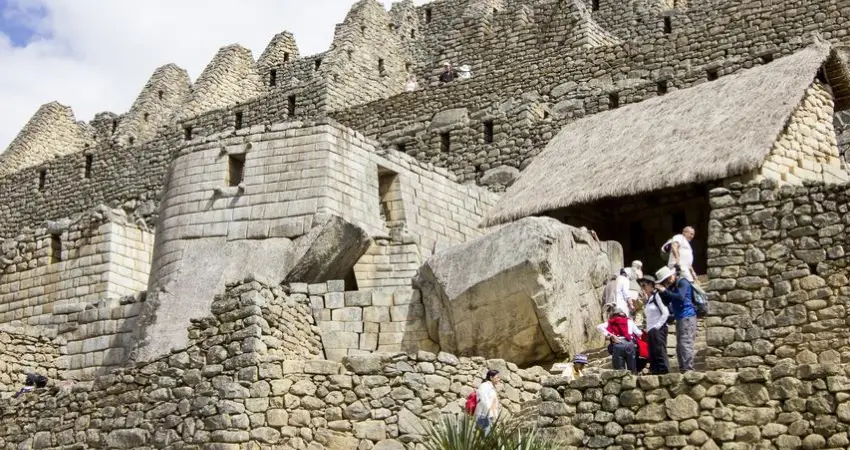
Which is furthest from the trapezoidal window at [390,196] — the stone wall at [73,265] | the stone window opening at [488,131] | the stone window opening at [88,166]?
the stone window opening at [88,166]

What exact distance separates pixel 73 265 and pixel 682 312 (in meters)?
12.3

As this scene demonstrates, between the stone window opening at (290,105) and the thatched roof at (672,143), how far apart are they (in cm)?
A: 1125

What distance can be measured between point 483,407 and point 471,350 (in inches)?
154

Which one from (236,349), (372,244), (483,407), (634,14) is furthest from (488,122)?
(483,407)

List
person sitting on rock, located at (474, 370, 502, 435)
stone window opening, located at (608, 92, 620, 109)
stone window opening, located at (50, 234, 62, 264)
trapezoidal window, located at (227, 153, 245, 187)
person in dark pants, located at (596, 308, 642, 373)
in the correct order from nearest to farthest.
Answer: person sitting on rock, located at (474, 370, 502, 435) < person in dark pants, located at (596, 308, 642, 373) < trapezoidal window, located at (227, 153, 245, 187) < stone window opening, located at (50, 234, 62, 264) < stone window opening, located at (608, 92, 620, 109)

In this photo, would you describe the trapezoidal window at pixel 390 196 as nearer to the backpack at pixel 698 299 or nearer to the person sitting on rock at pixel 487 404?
the backpack at pixel 698 299

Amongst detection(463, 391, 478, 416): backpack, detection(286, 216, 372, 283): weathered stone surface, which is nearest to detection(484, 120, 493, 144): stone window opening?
detection(286, 216, 372, 283): weathered stone surface

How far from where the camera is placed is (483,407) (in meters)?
12.9

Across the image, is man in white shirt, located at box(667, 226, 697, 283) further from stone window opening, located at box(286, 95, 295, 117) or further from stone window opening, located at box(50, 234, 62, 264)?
stone window opening, located at box(286, 95, 295, 117)

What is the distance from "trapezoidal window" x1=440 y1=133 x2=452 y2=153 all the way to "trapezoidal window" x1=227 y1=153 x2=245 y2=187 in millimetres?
6299

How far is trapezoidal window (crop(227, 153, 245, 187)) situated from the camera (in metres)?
20.5

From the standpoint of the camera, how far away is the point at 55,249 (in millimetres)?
22750

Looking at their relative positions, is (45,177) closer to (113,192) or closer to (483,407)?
(113,192)

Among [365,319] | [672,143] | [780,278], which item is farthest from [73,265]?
[780,278]
